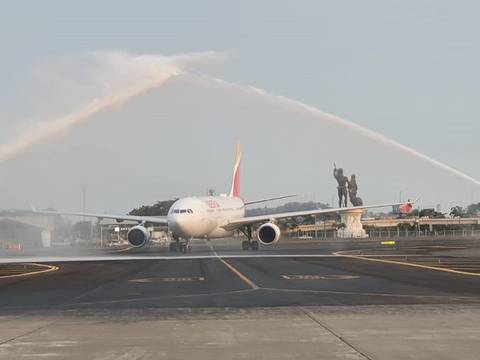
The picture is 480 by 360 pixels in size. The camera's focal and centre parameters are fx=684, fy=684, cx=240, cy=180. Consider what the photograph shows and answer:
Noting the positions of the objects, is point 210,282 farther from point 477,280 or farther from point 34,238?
point 34,238

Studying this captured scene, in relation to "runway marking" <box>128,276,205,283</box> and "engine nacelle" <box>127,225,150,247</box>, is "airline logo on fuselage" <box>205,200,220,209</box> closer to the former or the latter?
"engine nacelle" <box>127,225,150,247</box>

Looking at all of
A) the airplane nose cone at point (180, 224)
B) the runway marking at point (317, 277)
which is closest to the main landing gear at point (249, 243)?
the airplane nose cone at point (180, 224)

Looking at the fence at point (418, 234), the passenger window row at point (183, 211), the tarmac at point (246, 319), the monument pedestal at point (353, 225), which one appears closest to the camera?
the tarmac at point (246, 319)

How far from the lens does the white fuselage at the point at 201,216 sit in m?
58.4

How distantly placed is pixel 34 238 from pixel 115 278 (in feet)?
247

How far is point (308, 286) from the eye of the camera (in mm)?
23062

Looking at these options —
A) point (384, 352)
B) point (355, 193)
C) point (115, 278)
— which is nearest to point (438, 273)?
point (115, 278)

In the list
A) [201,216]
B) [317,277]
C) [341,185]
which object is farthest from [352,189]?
[317,277]

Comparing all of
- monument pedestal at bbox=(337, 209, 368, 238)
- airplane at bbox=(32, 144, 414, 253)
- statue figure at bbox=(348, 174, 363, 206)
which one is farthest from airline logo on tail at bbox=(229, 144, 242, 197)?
statue figure at bbox=(348, 174, 363, 206)

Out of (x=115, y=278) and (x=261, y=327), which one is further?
(x=115, y=278)

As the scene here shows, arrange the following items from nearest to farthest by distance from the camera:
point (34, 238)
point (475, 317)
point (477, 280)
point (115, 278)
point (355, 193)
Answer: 1. point (475, 317)
2. point (477, 280)
3. point (115, 278)
4. point (34, 238)
5. point (355, 193)

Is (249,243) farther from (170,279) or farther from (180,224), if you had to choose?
(170,279)

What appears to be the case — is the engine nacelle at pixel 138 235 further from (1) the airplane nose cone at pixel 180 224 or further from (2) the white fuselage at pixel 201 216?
(1) the airplane nose cone at pixel 180 224

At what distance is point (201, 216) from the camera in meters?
59.8
